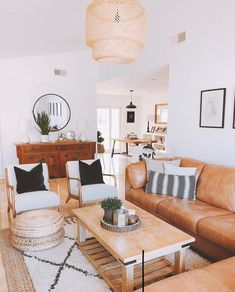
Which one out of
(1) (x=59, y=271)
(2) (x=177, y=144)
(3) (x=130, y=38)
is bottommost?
(1) (x=59, y=271)

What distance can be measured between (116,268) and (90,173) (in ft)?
5.96

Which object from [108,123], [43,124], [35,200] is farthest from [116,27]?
[108,123]

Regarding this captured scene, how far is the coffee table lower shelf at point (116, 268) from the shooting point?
2.09m

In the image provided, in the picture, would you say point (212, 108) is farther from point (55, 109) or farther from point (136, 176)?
point (55, 109)

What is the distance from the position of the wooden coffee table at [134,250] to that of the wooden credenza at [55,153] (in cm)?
316

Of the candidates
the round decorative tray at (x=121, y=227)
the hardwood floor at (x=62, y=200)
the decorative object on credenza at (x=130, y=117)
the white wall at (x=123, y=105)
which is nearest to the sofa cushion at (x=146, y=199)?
the round decorative tray at (x=121, y=227)

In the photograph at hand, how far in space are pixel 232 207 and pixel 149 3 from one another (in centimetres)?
320

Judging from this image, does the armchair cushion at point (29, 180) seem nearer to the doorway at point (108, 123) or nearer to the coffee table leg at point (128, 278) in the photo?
the coffee table leg at point (128, 278)

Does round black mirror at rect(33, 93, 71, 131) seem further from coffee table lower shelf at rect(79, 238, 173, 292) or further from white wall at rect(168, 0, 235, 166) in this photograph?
coffee table lower shelf at rect(79, 238, 173, 292)

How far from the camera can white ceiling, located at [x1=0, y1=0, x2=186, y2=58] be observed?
9.81 ft

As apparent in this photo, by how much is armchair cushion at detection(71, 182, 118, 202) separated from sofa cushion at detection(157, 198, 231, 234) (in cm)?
94

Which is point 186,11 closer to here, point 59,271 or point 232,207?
point 232,207

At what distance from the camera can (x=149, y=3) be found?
3.77m

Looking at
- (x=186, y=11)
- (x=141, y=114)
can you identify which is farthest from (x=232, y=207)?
(x=141, y=114)
